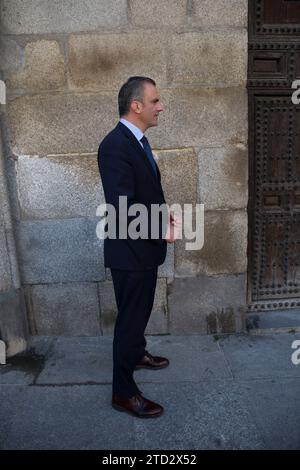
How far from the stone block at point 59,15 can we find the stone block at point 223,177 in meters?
1.26

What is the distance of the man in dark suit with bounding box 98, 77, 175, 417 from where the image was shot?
2344mm

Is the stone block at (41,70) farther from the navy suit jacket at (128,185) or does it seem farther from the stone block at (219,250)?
the stone block at (219,250)

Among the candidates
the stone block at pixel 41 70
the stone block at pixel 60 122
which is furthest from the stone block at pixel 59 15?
the stone block at pixel 60 122

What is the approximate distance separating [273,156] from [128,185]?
1.80 meters

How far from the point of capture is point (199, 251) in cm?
360

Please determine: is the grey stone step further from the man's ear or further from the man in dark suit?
the man's ear

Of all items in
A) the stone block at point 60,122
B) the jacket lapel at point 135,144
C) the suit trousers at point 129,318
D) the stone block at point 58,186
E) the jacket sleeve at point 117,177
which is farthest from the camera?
the stone block at point 58,186

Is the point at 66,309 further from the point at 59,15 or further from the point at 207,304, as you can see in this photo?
the point at 59,15

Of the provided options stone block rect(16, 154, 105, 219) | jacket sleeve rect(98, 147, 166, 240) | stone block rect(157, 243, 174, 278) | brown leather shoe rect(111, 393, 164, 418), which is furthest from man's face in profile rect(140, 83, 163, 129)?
brown leather shoe rect(111, 393, 164, 418)

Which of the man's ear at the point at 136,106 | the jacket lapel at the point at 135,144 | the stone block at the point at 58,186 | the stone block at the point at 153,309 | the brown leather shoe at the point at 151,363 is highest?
the man's ear at the point at 136,106

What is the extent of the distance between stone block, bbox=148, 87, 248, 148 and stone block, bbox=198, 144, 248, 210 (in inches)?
3.2

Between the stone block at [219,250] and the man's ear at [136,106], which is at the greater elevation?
the man's ear at [136,106]

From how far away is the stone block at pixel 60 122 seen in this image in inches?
129
